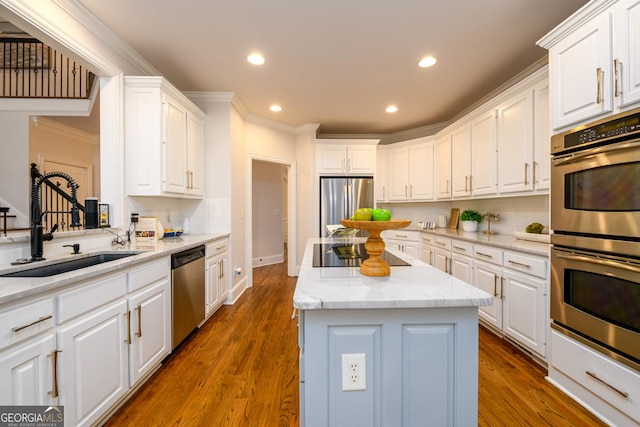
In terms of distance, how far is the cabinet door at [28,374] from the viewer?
3.31ft

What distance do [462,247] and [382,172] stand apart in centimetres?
217

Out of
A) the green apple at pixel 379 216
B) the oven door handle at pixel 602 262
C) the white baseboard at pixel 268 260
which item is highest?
the green apple at pixel 379 216

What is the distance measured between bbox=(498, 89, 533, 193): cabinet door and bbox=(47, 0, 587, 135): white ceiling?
1.64 feet

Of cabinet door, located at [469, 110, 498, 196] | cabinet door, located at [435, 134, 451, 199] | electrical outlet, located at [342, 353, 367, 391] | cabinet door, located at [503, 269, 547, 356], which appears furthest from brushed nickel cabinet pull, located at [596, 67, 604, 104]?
cabinet door, located at [435, 134, 451, 199]

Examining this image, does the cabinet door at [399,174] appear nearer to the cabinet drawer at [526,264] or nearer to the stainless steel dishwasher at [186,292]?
the cabinet drawer at [526,264]

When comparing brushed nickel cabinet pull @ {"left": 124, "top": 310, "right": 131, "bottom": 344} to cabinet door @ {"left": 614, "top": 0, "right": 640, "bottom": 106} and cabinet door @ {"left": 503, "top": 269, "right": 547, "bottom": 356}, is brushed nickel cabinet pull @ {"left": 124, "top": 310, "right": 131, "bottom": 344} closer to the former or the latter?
cabinet door @ {"left": 503, "top": 269, "right": 547, "bottom": 356}

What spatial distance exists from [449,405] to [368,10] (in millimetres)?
2425

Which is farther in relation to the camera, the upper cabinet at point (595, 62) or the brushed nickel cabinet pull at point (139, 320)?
the brushed nickel cabinet pull at point (139, 320)

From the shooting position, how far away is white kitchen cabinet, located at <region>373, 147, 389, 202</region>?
471cm

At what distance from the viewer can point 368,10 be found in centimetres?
197

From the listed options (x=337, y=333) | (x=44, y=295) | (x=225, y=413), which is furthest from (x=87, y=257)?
(x=337, y=333)

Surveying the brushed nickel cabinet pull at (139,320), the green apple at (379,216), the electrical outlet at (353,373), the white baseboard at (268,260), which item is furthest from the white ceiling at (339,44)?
the white baseboard at (268,260)

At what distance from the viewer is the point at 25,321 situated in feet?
3.47

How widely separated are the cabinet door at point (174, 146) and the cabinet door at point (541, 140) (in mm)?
3375
